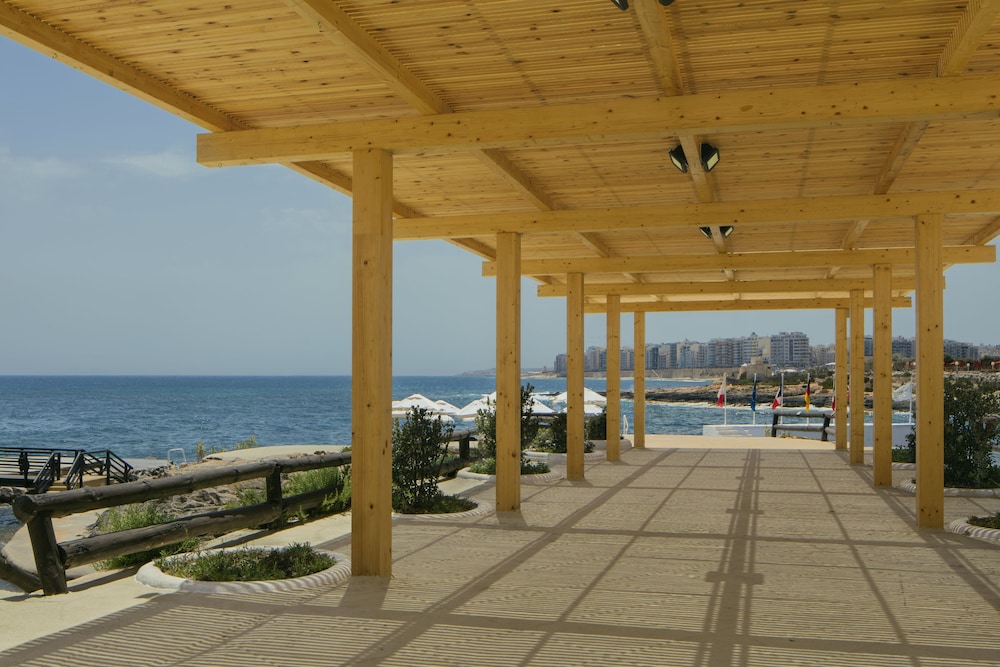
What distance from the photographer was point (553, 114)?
20.2 feet

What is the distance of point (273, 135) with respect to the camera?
6.78 m

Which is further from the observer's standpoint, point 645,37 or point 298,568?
point 298,568

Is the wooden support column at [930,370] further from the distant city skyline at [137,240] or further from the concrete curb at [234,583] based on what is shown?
the distant city skyline at [137,240]

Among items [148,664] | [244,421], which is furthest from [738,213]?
[244,421]

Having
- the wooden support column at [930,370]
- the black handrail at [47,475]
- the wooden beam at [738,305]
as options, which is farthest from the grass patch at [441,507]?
the black handrail at [47,475]

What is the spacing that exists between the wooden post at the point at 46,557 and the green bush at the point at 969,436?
1019 cm

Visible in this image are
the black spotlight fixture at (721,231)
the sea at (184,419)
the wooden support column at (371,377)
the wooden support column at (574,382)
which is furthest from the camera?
the sea at (184,419)

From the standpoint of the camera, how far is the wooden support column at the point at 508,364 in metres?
9.81

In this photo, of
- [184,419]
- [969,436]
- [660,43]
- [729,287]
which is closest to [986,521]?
[969,436]

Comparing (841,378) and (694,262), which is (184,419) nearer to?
(841,378)

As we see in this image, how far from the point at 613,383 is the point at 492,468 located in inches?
140

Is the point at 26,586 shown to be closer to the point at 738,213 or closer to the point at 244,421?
the point at 738,213

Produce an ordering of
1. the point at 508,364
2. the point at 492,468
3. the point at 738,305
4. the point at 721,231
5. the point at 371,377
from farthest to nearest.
Answer: the point at 738,305 < the point at 492,468 < the point at 721,231 < the point at 508,364 < the point at 371,377

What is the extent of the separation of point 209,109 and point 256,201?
332ft
